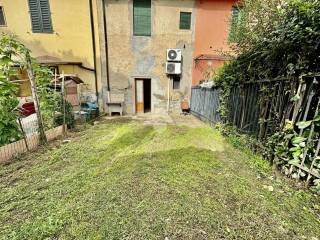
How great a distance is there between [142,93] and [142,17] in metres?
3.48

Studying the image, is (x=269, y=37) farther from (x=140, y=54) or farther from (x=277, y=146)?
(x=140, y=54)

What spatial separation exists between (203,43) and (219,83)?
3.80 metres

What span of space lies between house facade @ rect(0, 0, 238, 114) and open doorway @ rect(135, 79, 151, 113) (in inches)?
4.0

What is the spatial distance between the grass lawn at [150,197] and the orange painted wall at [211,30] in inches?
225

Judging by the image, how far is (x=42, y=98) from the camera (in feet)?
16.6

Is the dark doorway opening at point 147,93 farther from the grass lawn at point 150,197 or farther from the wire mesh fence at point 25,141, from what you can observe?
the grass lawn at point 150,197

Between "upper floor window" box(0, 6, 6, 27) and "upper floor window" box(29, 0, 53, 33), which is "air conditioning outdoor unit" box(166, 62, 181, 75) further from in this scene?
"upper floor window" box(0, 6, 6, 27)

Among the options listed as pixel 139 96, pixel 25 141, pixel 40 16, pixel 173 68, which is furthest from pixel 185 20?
pixel 25 141

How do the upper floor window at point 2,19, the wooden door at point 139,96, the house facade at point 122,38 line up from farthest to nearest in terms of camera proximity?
the wooden door at point 139,96
the house facade at point 122,38
the upper floor window at point 2,19

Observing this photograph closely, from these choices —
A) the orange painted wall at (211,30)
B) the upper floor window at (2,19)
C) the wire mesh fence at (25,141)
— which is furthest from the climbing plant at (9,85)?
the orange painted wall at (211,30)

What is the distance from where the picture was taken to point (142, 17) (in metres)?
8.35

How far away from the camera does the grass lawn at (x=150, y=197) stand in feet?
6.70

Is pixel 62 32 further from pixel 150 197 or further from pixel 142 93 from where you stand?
pixel 150 197

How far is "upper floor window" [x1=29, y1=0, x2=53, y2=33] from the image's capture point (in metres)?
8.02
